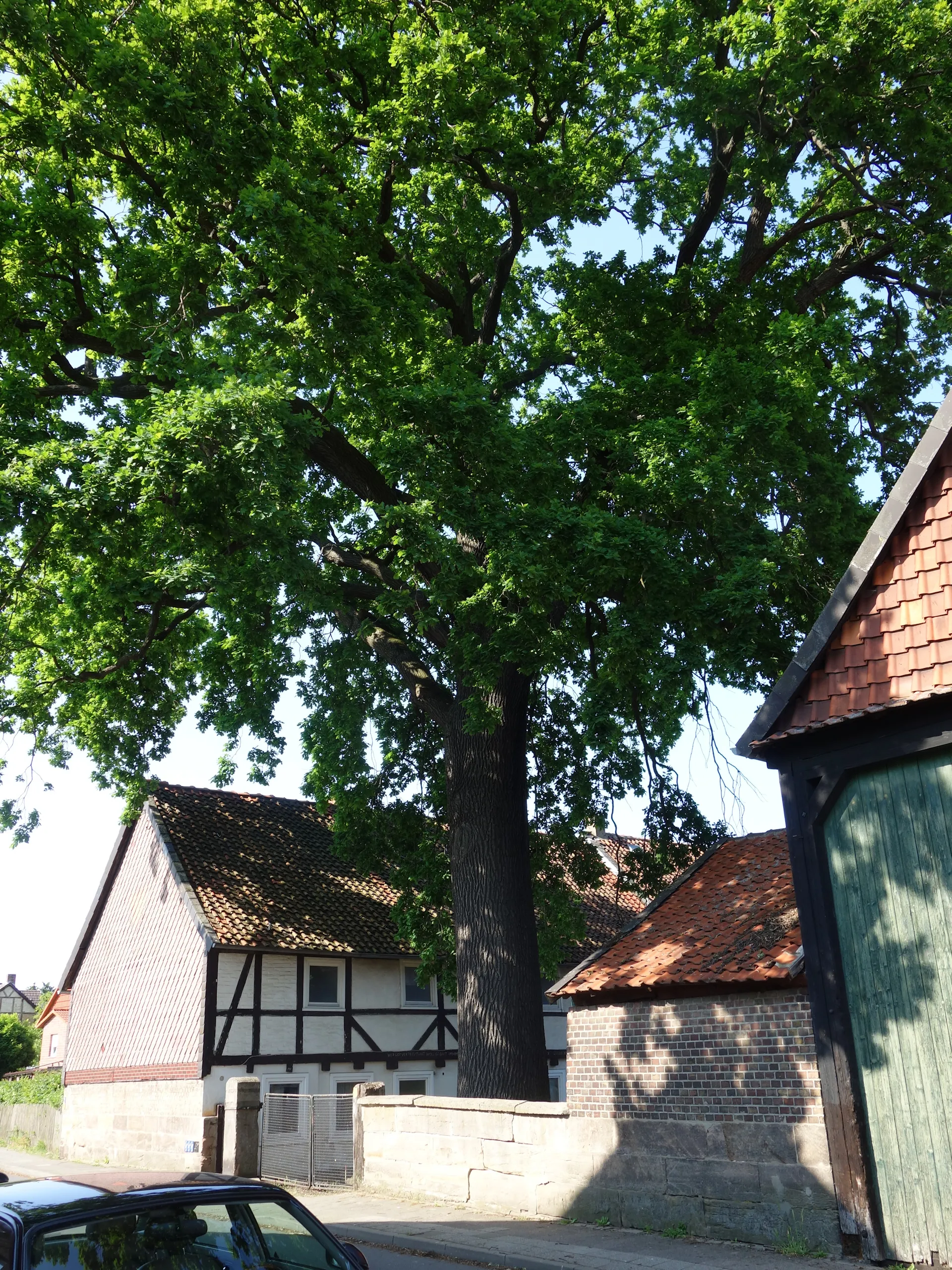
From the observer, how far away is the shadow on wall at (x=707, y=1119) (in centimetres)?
937

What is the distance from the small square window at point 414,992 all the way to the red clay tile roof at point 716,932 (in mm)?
12667

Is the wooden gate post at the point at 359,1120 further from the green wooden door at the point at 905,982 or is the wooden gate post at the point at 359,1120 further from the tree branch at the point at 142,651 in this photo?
the green wooden door at the point at 905,982

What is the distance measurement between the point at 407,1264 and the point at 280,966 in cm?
1287

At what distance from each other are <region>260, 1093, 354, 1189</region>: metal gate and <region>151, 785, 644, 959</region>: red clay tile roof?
383 cm

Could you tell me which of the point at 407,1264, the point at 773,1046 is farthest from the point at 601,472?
the point at 407,1264

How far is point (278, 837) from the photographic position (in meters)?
26.2

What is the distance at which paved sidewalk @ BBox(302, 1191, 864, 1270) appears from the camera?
9.03 metres

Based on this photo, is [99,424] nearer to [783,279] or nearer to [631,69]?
[631,69]

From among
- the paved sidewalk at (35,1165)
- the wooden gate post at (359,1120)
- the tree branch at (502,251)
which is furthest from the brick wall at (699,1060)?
the paved sidewalk at (35,1165)

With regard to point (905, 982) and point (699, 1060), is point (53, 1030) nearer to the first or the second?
point (699, 1060)

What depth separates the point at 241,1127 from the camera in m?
16.9

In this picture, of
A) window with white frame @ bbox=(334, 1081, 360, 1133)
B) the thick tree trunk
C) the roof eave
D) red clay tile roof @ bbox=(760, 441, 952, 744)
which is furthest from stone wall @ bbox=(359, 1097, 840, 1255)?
red clay tile roof @ bbox=(760, 441, 952, 744)

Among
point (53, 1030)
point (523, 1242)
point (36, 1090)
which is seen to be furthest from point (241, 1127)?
point (53, 1030)

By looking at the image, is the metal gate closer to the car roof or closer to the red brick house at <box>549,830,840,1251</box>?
the red brick house at <box>549,830,840,1251</box>
